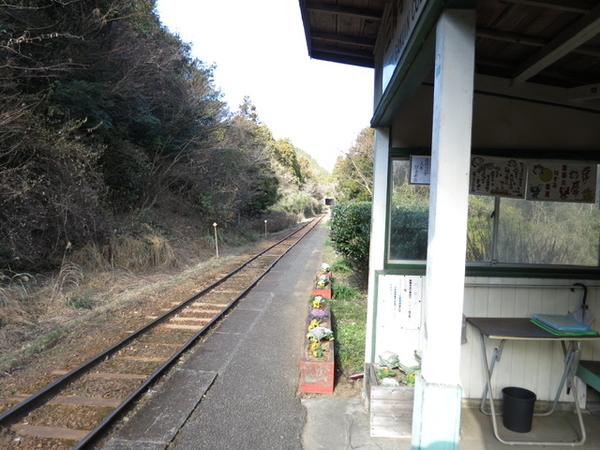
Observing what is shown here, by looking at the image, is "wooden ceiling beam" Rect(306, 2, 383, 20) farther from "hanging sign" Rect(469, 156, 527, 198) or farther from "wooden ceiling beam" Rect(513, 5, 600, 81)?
"hanging sign" Rect(469, 156, 527, 198)

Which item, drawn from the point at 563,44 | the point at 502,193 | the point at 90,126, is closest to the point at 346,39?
the point at 563,44

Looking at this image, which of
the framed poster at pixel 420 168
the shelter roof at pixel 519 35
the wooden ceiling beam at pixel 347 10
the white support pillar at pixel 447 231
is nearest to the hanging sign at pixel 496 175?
the framed poster at pixel 420 168

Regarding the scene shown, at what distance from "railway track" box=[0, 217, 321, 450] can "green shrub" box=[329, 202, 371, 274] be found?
2791 mm

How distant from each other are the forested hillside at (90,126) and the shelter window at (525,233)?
7.36 m

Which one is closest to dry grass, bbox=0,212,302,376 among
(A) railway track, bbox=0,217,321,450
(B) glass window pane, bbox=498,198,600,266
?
(A) railway track, bbox=0,217,321,450

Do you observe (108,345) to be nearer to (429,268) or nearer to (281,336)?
(281,336)

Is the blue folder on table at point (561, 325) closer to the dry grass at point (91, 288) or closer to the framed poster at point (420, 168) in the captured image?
the framed poster at point (420, 168)

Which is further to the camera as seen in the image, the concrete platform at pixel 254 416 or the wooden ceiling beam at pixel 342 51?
the wooden ceiling beam at pixel 342 51

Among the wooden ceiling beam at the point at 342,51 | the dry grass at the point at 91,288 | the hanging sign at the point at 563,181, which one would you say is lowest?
the dry grass at the point at 91,288

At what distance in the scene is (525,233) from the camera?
3584 millimetres

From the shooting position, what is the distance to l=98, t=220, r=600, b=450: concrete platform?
10.1ft

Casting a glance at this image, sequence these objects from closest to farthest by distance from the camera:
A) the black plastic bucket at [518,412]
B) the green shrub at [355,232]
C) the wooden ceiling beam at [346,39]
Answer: the black plastic bucket at [518,412]
the wooden ceiling beam at [346,39]
the green shrub at [355,232]

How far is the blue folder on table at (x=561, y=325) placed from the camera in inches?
110

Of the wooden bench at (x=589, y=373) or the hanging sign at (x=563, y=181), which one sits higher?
the hanging sign at (x=563, y=181)
